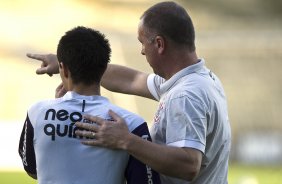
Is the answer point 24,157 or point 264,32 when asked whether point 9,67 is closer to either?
point 264,32

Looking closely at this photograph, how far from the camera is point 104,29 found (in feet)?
80.3

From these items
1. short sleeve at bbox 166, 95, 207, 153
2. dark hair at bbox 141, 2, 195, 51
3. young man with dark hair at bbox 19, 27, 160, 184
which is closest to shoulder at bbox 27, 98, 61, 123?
young man with dark hair at bbox 19, 27, 160, 184

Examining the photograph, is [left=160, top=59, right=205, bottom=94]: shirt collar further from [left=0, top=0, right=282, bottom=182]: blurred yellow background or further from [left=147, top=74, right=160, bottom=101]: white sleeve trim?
[left=0, top=0, right=282, bottom=182]: blurred yellow background

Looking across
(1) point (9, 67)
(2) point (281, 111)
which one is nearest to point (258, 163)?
(2) point (281, 111)

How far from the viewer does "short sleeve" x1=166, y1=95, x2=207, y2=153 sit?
386cm

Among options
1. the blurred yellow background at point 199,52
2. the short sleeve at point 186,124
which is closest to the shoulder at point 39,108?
the short sleeve at point 186,124

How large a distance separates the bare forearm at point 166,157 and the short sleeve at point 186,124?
47 mm

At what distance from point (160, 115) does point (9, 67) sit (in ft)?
64.9

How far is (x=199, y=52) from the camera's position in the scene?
948 inches

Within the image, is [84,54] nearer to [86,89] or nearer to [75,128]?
[86,89]

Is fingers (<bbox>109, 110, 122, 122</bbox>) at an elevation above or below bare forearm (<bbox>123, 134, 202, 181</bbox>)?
above

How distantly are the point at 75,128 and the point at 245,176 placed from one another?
14920 mm

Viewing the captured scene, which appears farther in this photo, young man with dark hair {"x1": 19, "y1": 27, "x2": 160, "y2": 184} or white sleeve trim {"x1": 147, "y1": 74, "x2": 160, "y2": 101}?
white sleeve trim {"x1": 147, "y1": 74, "x2": 160, "y2": 101}

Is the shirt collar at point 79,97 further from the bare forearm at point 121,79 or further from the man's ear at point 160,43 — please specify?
the bare forearm at point 121,79
